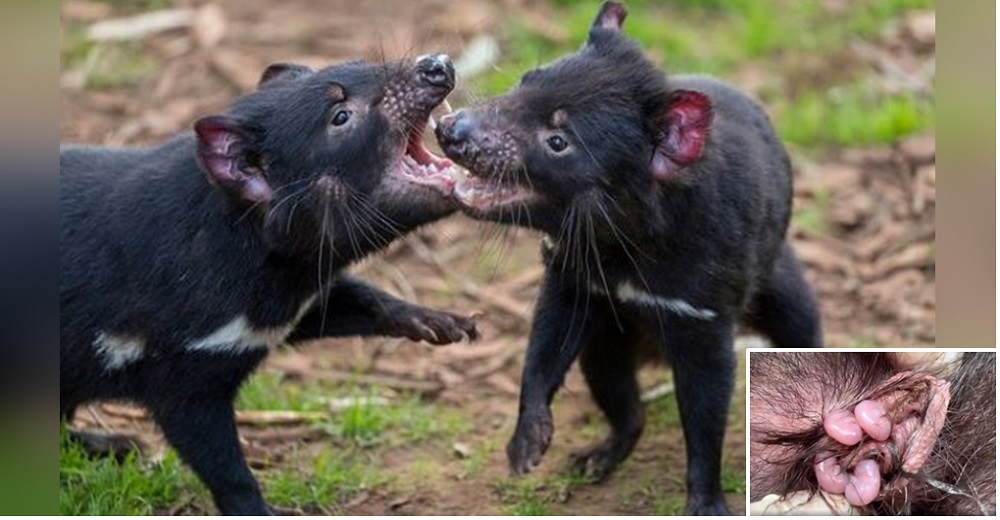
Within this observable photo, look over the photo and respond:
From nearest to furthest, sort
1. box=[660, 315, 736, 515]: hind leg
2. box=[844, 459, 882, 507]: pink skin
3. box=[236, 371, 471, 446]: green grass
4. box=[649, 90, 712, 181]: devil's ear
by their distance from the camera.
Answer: box=[844, 459, 882, 507]: pink skin < box=[649, 90, 712, 181]: devil's ear < box=[660, 315, 736, 515]: hind leg < box=[236, 371, 471, 446]: green grass

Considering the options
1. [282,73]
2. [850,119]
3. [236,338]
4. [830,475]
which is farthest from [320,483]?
[850,119]

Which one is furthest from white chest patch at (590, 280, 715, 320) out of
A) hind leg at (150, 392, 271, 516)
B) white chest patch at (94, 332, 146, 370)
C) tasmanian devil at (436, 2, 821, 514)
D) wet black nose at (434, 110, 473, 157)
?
white chest patch at (94, 332, 146, 370)

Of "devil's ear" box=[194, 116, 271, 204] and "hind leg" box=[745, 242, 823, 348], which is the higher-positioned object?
"devil's ear" box=[194, 116, 271, 204]

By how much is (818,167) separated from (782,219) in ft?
7.54

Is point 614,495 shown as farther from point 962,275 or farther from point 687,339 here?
point 962,275

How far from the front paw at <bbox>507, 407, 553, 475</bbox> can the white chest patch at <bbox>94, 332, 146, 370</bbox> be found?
108 cm

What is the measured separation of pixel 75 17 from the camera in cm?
789

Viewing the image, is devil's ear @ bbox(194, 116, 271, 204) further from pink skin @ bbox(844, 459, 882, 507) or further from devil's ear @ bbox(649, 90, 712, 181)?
pink skin @ bbox(844, 459, 882, 507)

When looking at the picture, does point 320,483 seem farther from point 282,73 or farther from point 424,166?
point 282,73

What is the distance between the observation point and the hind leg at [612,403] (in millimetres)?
5160

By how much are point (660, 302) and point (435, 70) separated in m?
0.89

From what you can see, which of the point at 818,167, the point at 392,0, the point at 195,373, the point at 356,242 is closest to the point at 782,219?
the point at 356,242

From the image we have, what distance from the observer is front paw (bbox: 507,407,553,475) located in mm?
4684

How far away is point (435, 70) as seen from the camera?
170 inches
